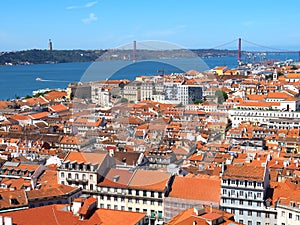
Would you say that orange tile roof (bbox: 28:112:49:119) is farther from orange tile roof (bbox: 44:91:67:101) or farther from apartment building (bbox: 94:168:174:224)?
apartment building (bbox: 94:168:174:224)

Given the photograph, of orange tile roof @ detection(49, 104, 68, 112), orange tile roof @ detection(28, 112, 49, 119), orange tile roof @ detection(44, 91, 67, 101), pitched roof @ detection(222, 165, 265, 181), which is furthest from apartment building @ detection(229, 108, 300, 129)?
orange tile roof @ detection(44, 91, 67, 101)

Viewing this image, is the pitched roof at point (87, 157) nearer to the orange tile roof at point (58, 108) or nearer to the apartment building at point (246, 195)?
the apartment building at point (246, 195)

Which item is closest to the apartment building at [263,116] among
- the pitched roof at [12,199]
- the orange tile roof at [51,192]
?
the orange tile roof at [51,192]

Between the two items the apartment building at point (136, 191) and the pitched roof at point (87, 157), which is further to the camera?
the pitched roof at point (87, 157)

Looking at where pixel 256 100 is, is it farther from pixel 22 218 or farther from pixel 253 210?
pixel 22 218

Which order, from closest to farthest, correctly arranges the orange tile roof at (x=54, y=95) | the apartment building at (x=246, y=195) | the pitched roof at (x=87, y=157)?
the apartment building at (x=246, y=195), the pitched roof at (x=87, y=157), the orange tile roof at (x=54, y=95)

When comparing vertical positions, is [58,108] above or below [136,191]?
below

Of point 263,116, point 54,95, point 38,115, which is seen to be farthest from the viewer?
point 54,95

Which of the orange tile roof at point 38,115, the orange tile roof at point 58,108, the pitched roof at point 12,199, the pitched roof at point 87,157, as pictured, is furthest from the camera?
the orange tile roof at point 58,108

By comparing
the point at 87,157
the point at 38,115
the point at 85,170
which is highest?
the point at 87,157

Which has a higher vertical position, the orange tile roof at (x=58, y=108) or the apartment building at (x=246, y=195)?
the apartment building at (x=246, y=195)

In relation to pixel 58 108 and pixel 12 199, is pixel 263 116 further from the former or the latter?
pixel 12 199

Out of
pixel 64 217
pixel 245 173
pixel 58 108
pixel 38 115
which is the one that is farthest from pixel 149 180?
pixel 58 108
